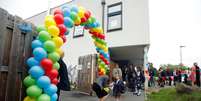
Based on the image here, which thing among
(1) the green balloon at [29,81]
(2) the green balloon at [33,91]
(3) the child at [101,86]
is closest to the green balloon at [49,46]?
(1) the green balloon at [29,81]

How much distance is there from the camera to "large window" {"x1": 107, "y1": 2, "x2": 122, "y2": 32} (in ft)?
49.1

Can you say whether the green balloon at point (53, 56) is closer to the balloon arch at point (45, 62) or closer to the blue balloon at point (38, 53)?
the balloon arch at point (45, 62)

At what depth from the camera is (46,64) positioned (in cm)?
482

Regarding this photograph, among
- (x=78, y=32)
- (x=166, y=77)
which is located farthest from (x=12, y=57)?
(x=166, y=77)

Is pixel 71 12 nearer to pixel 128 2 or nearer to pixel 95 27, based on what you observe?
pixel 95 27

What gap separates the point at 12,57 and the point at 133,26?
1053 centimetres

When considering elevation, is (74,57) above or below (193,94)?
above

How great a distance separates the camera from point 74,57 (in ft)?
57.5

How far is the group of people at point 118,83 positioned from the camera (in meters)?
8.06

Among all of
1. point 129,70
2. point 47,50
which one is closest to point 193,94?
point 129,70

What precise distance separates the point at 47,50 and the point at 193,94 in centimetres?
947

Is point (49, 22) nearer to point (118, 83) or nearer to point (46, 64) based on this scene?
point (46, 64)

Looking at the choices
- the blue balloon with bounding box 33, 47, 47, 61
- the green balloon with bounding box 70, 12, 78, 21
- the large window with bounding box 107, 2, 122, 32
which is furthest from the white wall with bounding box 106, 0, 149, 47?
the blue balloon with bounding box 33, 47, 47, 61

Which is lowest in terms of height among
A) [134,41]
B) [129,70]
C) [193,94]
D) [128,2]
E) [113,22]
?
[193,94]
